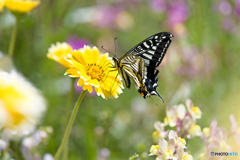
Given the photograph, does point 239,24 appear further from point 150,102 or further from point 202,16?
point 150,102

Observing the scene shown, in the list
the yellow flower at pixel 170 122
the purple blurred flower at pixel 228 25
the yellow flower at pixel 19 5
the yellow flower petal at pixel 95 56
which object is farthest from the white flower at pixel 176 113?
the purple blurred flower at pixel 228 25

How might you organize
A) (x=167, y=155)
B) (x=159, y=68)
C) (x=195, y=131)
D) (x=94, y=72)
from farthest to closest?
(x=159, y=68) → (x=94, y=72) → (x=195, y=131) → (x=167, y=155)

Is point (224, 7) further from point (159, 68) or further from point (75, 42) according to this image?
point (75, 42)

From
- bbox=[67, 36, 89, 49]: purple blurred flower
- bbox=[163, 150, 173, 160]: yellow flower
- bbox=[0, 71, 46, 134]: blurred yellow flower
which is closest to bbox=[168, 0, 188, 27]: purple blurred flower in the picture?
bbox=[67, 36, 89, 49]: purple blurred flower

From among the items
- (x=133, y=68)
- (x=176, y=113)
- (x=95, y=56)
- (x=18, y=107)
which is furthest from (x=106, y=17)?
(x=18, y=107)

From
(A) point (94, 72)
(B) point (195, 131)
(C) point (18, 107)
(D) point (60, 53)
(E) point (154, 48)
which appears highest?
(E) point (154, 48)

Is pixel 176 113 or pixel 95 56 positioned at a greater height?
pixel 95 56

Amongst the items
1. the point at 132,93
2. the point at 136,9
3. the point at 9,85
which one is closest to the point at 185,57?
the point at 132,93

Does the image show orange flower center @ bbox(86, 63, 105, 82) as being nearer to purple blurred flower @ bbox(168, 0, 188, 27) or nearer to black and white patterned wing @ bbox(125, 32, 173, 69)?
black and white patterned wing @ bbox(125, 32, 173, 69)
